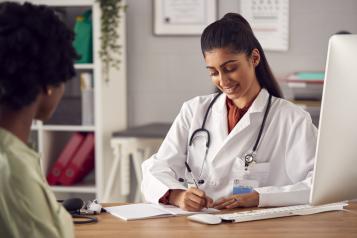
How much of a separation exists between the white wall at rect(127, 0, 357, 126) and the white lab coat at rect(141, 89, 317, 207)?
67.5 inches

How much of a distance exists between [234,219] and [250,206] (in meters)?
0.22

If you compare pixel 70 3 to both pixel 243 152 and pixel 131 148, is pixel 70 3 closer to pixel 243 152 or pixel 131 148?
pixel 131 148

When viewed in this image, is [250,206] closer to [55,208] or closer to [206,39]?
[206,39]

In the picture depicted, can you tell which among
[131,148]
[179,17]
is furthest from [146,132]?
[179,17]

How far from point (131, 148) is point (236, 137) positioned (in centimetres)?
161

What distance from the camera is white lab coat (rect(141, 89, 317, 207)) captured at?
208cm

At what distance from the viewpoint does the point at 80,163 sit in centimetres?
385

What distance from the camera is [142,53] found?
160 inches

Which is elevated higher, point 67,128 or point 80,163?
point 67,128

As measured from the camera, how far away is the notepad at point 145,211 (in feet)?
5.93

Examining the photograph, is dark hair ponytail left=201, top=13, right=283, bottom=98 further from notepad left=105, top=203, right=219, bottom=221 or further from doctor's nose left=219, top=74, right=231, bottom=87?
notepad left=105, top=203, right=219, bottom=221

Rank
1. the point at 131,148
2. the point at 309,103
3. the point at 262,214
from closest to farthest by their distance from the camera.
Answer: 1. the point at 262,214
2. the point at 309,103
3. the point at 131,148

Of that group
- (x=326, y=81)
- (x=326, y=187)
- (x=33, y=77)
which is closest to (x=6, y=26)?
(x=33, y=77)

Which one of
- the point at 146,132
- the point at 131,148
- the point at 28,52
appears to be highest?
the point at 28,52
